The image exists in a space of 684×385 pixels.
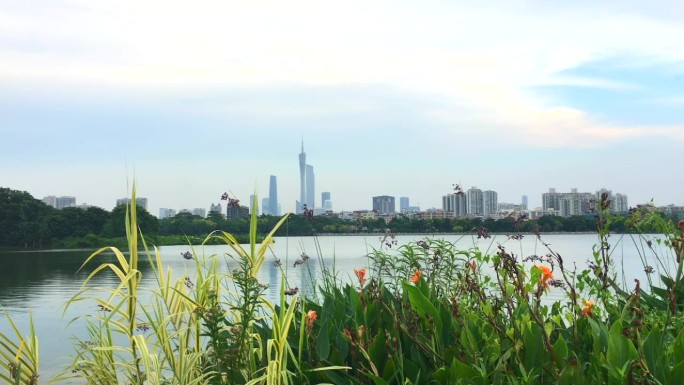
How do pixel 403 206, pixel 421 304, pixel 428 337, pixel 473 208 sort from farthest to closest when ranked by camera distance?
1. pixel 403 206
2. pixel 473 208
3. pixel 428 337
4. pixel 421 304

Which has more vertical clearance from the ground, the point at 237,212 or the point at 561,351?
the point at 237,212

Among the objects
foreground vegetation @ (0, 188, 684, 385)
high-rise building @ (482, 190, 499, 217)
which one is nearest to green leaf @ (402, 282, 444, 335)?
foreground vegetation @ (0, 188, 684, 385)

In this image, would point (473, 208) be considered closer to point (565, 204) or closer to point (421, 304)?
point (565, 204)

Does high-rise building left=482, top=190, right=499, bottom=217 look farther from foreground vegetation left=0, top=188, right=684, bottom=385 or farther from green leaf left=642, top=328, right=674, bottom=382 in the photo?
green leaf left=642, top=328, right=674, bottom=382

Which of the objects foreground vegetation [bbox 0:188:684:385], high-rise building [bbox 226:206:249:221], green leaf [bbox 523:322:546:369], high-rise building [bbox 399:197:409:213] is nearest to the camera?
foreground vegetation [bbox 0:188:684:385]

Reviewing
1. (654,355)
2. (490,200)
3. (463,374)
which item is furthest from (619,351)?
(490,200)

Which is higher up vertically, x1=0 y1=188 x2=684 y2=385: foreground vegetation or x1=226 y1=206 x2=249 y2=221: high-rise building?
x1=226 y1=206 x2=249 y2=221: high-rise building

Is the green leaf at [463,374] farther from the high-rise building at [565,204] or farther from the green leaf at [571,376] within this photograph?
the high-rise building at [565,204]

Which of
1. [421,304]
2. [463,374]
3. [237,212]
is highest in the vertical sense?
[237,212]

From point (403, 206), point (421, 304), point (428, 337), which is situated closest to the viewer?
point (421, 304)

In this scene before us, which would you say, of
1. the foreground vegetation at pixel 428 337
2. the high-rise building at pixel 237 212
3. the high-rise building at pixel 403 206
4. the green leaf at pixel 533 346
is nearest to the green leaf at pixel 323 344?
the foreground vegetation at pixel 428 337

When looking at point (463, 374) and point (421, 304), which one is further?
point (421, 304)

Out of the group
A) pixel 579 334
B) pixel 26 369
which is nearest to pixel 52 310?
pixel 26 369

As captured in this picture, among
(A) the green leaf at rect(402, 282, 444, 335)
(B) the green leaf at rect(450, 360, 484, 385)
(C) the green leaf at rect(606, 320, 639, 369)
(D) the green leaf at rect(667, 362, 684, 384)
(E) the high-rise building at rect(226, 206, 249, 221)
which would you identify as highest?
(E) the high-rise building at rect(226, 206, 249, 221)
